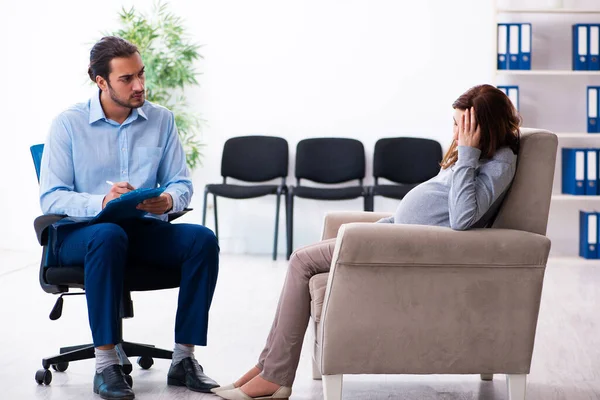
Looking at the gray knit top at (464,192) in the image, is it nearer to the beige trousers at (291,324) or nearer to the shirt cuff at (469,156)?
the shirt cuff at (469,156)

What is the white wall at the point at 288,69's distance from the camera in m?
6.26

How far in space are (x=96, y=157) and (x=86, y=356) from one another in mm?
675

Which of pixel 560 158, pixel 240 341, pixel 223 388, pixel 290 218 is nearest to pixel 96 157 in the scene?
pixel 223 388

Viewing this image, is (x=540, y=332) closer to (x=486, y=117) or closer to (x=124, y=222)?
(x=486, y=117)

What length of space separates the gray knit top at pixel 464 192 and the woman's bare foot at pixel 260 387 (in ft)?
2.07

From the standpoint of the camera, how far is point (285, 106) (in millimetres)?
6328

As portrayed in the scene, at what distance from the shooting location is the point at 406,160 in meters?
6.10

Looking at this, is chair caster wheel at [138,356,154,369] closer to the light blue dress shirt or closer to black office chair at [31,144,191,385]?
black office chair at [31,144,191,385]

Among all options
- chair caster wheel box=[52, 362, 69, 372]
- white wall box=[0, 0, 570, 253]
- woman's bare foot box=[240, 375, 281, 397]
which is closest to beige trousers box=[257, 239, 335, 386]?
woman's bare foot box=[240, 375, 281, 397]

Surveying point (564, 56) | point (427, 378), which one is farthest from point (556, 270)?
point (427, 378)

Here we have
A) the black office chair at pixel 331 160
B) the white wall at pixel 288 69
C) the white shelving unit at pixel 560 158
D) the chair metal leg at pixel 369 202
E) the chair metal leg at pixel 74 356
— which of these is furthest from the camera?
the white wall at pixel 288 69

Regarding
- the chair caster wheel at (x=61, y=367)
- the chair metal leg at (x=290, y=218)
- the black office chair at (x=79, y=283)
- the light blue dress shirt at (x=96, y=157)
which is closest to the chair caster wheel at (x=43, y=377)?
the black office chair at (x=79, y=283)

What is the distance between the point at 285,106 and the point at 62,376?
12.4ft

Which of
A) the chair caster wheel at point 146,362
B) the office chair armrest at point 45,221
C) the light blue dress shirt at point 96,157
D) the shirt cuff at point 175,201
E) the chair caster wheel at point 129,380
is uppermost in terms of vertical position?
the light blue dress shirt at point 96,157
